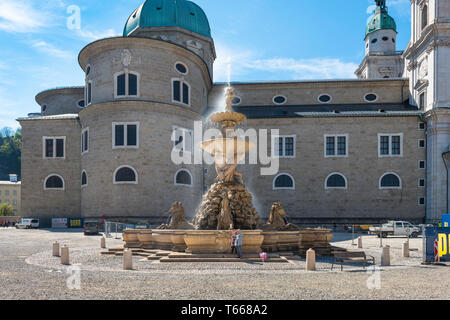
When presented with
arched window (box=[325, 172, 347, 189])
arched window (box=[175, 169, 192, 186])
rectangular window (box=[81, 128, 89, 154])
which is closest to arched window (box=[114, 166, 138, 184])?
arched window (box=[175, 169, 192, 186])

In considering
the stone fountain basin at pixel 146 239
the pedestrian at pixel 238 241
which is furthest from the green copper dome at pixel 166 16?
the pedestrian at pixel 238 241

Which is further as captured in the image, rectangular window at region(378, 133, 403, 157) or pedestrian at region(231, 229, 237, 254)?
rectangular window at region(378, 133, 403, 157)

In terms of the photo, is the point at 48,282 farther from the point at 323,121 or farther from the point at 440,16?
the point at 440,16

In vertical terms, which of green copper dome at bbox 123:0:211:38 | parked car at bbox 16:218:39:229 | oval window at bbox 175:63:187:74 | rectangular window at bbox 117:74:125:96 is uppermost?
green copper dome at bbox 123:0:211:38

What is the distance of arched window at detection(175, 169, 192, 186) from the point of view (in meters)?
34.2

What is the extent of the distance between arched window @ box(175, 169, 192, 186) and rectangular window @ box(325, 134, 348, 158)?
43.1 feet

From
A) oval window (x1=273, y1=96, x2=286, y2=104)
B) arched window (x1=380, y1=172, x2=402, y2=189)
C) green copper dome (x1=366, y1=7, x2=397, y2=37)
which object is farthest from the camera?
green copper dome (x1=366, y1=7, x2=397, y2=37)

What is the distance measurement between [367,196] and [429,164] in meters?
6.12

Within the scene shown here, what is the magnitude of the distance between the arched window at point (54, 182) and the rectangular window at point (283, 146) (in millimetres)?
20580

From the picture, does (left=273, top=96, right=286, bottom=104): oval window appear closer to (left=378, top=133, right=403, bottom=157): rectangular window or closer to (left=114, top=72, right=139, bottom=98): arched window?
(left=378, top=133, right=403, bottom=157): rectangular window

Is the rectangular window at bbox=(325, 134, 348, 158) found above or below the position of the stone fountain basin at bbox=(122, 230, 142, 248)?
above

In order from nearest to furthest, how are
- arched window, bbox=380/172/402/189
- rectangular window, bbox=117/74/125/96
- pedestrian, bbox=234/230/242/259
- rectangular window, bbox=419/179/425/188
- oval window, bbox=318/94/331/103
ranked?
pedestrian, bbox=234/230/242/259 → rectangular window, bbox=117/74/125/96 → rectangular window, bbox=419/179/425/188 → arched window, bbox=380/172/402/189 → oval window, bbox=318/94/331/103

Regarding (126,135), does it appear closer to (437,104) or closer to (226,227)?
(226,227)

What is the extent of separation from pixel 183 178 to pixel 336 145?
14770 mm
